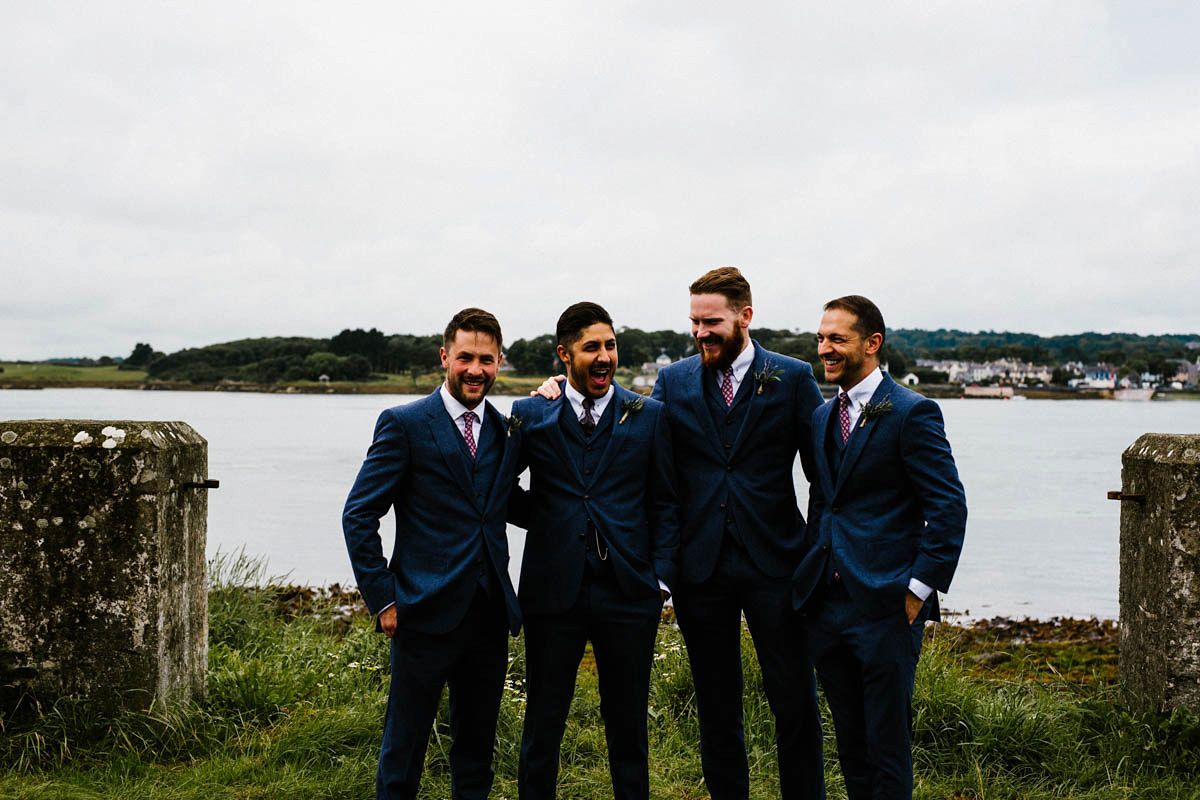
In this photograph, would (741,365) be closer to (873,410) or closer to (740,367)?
(740,367)

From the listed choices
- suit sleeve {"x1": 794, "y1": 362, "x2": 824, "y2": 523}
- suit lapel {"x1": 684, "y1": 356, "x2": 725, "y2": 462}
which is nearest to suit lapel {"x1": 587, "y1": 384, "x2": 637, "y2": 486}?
suit lapel {"x1": 684, "y1": 356, "x2": 725, "y2": 462}

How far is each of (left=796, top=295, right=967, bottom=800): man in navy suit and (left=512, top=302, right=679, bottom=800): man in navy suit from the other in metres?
0.63

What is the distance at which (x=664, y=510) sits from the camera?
390cm

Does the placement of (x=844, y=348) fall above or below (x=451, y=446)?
above

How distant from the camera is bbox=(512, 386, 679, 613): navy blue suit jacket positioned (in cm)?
376

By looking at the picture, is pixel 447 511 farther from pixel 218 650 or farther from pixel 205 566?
pixel 218 650

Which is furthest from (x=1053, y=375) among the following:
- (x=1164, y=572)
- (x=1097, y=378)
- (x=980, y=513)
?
(x=1164, y=572)

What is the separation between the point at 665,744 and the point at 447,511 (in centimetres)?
180

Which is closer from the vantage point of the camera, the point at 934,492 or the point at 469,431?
the point at 934,492

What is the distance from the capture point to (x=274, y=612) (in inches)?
309

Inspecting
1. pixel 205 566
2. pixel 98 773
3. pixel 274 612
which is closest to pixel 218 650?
pixel 205 566

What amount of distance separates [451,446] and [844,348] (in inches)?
61.4

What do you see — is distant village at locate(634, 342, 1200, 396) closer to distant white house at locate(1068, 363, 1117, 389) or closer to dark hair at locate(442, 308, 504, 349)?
distant white house at locate(1068, 363, 1117, 389)

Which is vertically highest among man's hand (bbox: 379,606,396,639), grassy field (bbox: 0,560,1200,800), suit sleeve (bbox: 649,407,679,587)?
suit sleeve (bbox: 649,407,679,587)
